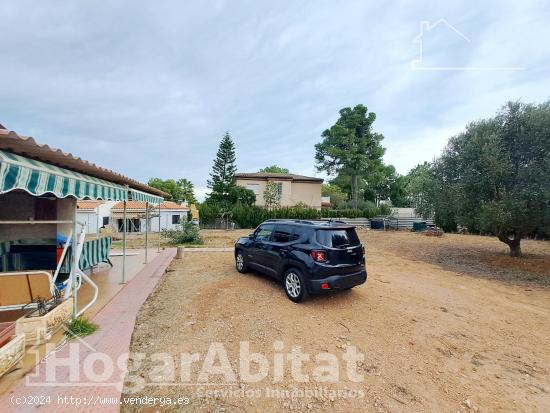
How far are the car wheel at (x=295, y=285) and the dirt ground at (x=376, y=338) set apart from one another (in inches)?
8.4

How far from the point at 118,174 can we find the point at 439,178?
1265 centimetres

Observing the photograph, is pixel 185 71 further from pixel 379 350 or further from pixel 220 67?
pixel 379 350

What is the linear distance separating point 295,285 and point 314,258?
2.80ft

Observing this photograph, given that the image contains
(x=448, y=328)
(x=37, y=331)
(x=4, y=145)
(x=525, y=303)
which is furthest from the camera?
(x=525, y=303)

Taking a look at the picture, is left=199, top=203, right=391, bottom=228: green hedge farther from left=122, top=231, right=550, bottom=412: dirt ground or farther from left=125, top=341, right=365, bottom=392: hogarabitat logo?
left=125, top=341, right=365, bottom=392: hogarabitat logo

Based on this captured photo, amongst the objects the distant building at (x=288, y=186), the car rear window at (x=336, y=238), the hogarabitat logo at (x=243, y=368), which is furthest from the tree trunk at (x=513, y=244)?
the distant building at (x=288, y=186)

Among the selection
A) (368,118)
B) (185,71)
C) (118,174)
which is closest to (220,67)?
(185,71)

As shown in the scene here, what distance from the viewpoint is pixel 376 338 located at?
3.97 metres

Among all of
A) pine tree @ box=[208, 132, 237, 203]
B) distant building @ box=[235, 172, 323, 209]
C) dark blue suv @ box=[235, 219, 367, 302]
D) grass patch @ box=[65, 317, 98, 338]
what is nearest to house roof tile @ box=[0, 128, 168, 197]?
grass patch @ box=[65, 317, 98, 338]

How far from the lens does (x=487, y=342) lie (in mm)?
3930

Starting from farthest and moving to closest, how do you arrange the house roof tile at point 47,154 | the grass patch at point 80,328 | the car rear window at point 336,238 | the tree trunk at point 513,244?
the tree trunk at point 513,244
the car rear window at point 336,238
the grass patch at point 80,328
the house roof tile at point 47,154

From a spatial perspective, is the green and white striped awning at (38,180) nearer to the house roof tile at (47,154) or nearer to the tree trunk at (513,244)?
the house roof tile at (47,154)

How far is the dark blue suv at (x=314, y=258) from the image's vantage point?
4996 mm

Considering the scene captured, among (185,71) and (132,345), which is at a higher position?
(185,71)
